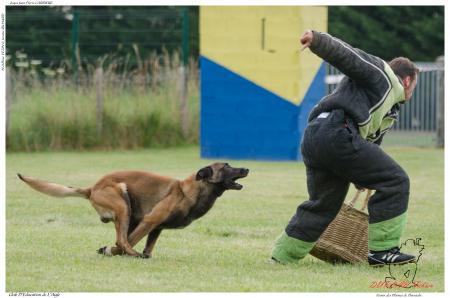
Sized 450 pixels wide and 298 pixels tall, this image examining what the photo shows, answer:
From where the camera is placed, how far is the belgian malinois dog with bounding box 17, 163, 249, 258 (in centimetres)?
830

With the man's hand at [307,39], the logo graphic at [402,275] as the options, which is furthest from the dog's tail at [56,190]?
the logo graphic at [402,275]

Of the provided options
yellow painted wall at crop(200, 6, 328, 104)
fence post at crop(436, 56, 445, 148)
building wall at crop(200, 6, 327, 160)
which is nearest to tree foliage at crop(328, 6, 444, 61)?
fence post at crop(436, 56, 445, 148)

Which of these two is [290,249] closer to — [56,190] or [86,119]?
[56,190]

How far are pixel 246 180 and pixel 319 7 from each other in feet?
16.2

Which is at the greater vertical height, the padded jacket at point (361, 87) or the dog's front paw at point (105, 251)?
the padded jacket at point (361, 87)

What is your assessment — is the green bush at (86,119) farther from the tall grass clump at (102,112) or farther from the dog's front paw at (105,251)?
the dog's front paw at (105,251)

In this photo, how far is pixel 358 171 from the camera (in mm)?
7617

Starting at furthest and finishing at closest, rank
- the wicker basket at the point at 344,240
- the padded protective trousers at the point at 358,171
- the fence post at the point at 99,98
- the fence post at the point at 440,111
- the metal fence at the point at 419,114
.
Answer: the metal fence at the point at 419,114, the fence post at the point at 440,111, the fence post at the point at 99,98, the wicker basket at the point at 344,240, the padded protective trousers at the point at 358,171

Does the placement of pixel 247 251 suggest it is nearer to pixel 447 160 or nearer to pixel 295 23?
pixel 447 160

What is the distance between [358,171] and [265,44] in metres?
11.0

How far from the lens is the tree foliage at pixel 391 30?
112 feet

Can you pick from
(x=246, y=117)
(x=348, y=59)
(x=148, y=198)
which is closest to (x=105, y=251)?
(x=148, y=198)

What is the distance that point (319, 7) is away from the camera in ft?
61.3

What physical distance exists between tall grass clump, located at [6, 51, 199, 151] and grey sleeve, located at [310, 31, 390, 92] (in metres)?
13.3
